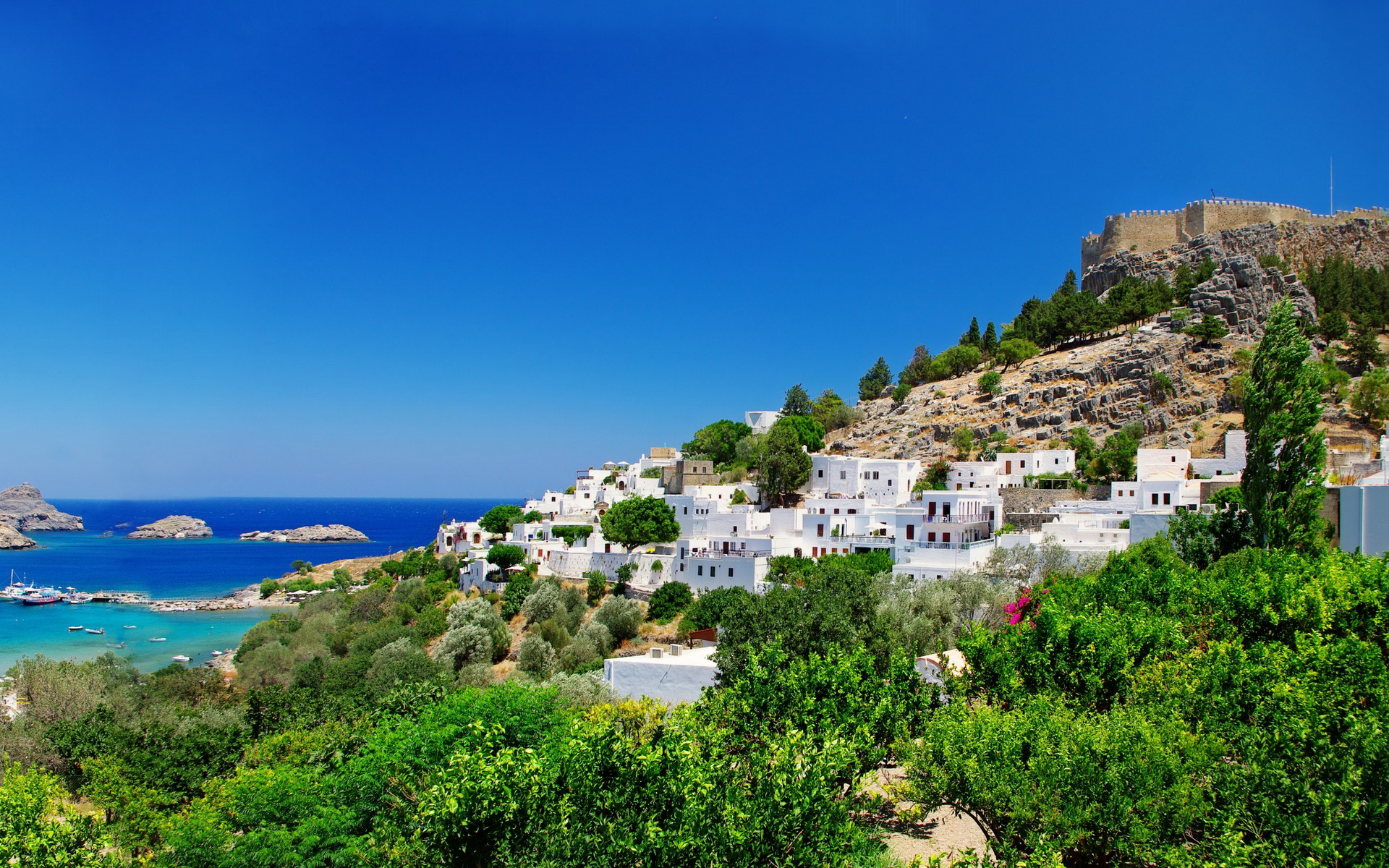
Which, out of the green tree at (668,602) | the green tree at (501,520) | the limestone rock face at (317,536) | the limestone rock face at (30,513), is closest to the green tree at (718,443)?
the green tree at (501,520)

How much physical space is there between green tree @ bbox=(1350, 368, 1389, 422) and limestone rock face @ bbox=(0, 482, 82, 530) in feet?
710

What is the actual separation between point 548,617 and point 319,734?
17.9 metres

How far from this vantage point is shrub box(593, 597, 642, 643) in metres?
36.1

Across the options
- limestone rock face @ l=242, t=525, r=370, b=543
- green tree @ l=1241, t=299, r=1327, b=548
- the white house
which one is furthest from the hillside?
limestone rock face @ l=242, t=525, r=370, b=543

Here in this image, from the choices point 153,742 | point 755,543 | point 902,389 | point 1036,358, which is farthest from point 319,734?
point 1036,358

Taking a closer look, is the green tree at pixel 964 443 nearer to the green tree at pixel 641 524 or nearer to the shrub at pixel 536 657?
the green tree at pixel 641 524

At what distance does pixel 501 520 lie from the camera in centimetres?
5534

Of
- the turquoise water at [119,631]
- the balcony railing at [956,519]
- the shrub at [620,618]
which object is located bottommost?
the turquoise water at [119,631]

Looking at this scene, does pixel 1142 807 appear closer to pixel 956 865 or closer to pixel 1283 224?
pixel 956 865

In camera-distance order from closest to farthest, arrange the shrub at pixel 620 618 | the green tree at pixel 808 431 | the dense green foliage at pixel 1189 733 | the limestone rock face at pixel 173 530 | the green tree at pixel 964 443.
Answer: the dense green foliage at pixel 1189 733
the shrub at pixel 620 618
the green tree at pixel 964 443
the green tree at pixel 808 431
the limestone rock face at pixel 173 530

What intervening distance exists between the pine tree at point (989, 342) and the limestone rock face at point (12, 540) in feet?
480

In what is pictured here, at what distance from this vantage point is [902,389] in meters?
68.1

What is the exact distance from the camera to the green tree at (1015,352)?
66.6 metres

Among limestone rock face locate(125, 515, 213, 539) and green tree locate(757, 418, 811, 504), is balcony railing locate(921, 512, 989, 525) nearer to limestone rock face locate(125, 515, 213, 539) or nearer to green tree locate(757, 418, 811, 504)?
green tree locate(757, 418, 811, 504)
